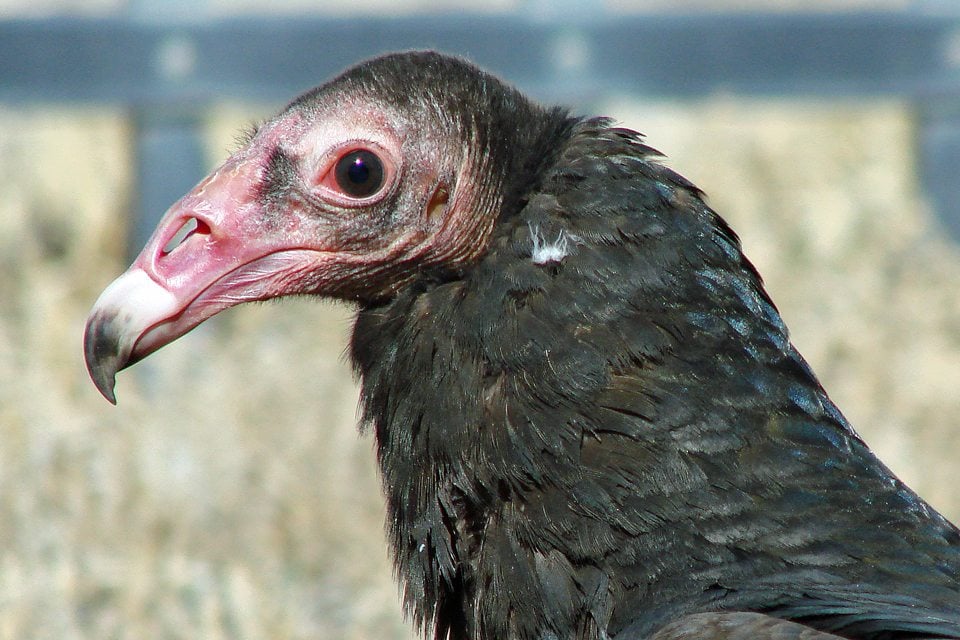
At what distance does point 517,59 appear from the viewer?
25.7 feet

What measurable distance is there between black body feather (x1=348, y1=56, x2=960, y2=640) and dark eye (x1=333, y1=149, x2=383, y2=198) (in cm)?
14

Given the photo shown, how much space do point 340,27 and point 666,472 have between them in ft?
18.1

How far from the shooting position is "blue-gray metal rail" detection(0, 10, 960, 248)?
24.8ft

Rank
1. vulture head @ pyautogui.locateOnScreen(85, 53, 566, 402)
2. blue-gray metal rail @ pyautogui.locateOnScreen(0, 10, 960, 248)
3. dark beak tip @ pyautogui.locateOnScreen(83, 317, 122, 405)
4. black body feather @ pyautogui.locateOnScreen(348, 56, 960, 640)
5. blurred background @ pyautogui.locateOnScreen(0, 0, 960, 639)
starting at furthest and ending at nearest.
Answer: blue-gray metal rail @ pyautogui.locateOnScreen(0, 10, 960, 248) → blurred background @ pyautogui.locateOnScreen(0, 0, 960, 639) → vulture head @ pyautogui.locateOnScreen(85, 53, 566, 402) → dark beak tip @ pyautogui.locateOnScreen(83, 317, 122, 405) → black body feather @ pyautogui.locateOnScreen(348, 56, 960, 640)

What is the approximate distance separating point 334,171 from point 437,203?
21 cm

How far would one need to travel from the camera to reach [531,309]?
2627mm

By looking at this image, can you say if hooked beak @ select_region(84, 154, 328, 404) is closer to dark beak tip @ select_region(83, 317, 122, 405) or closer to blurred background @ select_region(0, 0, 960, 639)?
dark beak tip @ select_region(83, 317, 122, 405)

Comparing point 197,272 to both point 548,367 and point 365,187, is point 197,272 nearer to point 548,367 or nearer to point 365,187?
point 365,187

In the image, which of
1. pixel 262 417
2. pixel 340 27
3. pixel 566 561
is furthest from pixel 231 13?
pixel 566 561

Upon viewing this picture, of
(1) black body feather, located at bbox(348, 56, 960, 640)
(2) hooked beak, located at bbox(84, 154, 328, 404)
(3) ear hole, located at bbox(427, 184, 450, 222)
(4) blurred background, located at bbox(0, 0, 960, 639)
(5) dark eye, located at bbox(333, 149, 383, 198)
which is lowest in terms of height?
(1) black body feather, located at bbox(348, 56, 960, 640)

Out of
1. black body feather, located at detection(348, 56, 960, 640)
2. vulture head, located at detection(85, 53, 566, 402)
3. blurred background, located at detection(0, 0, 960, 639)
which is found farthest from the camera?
blurred background, located at detection(0, 0, 960, 639)

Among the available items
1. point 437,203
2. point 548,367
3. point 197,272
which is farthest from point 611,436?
point 197,272

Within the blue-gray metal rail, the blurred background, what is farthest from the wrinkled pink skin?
the blue-gray metal rail

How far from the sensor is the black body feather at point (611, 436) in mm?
2418
